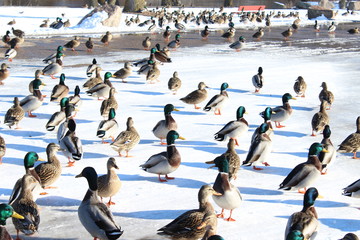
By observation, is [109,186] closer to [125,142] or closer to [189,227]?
[189,227]

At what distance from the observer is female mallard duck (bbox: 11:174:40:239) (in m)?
5.39

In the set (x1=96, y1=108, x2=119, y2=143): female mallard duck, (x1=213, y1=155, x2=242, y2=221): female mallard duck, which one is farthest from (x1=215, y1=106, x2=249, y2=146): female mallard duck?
(x1=213, y1=155, x2=242, y2=221): female mallard duck

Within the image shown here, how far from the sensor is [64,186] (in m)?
7.10

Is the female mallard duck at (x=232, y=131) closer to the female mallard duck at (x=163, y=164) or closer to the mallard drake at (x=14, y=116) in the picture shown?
the female mallard duck at (x=163, y=164)

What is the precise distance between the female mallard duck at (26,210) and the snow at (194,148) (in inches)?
8.7

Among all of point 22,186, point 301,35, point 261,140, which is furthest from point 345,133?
point 301,35

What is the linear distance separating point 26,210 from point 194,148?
3.92 m

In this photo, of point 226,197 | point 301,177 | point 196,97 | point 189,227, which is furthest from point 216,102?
point 189,227

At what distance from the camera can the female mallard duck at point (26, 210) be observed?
17.7 feet

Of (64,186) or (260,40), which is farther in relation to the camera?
(260,40)

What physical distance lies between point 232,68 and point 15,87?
274 inches

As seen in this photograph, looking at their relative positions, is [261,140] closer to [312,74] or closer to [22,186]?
[22,186]

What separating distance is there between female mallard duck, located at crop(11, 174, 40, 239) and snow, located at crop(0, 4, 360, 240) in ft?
0.72

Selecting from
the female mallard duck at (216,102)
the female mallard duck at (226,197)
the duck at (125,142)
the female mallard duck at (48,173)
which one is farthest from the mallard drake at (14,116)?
the female mallard duck at (226,197)
